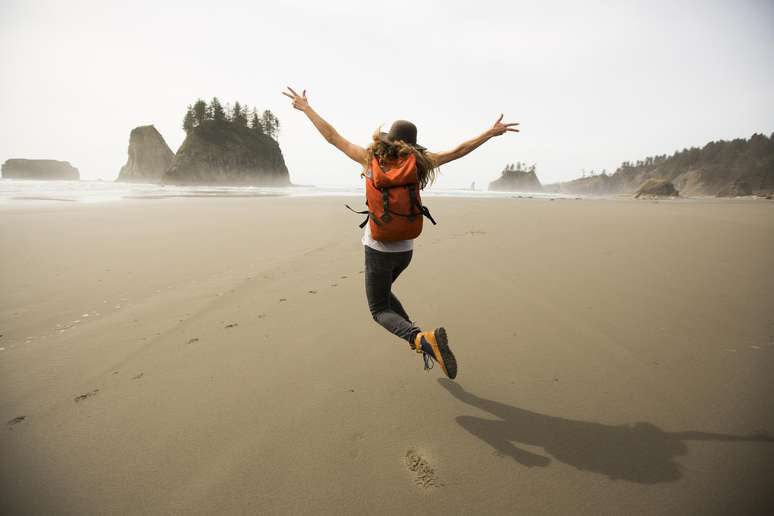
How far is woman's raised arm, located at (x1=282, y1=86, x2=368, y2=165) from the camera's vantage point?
2512 millimetres

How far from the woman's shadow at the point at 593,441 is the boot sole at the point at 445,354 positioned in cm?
32

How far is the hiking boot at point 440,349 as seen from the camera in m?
1.98

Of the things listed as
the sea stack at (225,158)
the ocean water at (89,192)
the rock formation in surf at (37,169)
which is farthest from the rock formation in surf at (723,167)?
the rock formation in surf at (37,169)

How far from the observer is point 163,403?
6.86 ft

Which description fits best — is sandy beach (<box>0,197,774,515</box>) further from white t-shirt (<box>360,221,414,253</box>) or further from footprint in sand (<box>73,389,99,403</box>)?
white t-shirt (<box>360,221,414,253</box>)

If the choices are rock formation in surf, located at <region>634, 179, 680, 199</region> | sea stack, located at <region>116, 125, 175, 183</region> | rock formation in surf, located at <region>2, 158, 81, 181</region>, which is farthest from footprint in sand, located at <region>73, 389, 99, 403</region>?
rock formation in surf, located at <region>2, 158, 81, 181</region>

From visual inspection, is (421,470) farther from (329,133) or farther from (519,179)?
(519,179)

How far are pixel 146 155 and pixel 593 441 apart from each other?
117 meters

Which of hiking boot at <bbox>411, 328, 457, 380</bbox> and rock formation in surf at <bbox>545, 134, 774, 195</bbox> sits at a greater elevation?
rock formation in surf at <bbox>545, 134, 774, 195</bbox>

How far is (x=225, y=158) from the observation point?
6919cm

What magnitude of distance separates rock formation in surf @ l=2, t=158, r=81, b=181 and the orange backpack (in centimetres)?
17246

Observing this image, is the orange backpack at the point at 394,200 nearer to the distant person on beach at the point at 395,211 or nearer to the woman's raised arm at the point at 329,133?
the distant person on beach at the point at 395,211

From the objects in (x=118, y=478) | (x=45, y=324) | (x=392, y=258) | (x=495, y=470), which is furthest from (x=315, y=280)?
(x=495, y=470)

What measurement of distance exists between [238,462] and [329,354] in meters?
1.11
